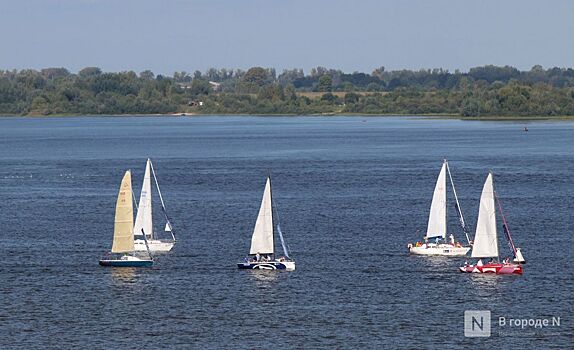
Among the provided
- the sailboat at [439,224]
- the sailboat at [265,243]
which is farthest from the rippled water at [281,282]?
the sailboat at [439,224]

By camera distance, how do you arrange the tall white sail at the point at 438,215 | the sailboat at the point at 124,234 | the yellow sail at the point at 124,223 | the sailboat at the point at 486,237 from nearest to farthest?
the sailboat at the point at 486,237 < the sailboat at the point at 124,234 < the yellow sail at the point at 124,223 < the tall white sail at the point at 438,215

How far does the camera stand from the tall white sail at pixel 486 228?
89500 mm

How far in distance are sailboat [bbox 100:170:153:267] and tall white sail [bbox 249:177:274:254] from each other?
833 cm

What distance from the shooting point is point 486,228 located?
3533 inches

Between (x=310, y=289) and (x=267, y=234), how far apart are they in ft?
27.0

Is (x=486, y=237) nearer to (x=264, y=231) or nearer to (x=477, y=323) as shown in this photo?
(x=264, y=231)

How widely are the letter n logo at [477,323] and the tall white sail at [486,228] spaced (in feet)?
44.9

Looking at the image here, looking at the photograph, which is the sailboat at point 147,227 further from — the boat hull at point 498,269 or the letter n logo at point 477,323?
the letter n logo at point 477,323

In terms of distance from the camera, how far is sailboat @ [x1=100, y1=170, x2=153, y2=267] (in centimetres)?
9281

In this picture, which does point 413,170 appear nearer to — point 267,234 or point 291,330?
point 267,234

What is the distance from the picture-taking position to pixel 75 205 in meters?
136

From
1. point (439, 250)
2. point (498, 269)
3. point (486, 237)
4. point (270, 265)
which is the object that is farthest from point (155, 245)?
point (498, 269)

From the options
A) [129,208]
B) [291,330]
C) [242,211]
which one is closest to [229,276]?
[129,208]

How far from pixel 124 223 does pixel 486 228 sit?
26.4 metres
